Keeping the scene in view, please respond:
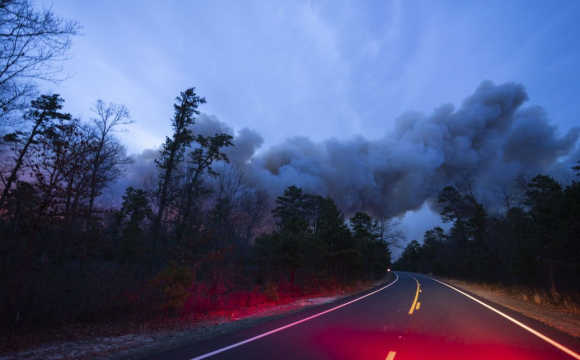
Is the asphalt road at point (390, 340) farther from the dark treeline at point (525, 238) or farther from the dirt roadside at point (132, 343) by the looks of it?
the dark treeline at point (525, 238)

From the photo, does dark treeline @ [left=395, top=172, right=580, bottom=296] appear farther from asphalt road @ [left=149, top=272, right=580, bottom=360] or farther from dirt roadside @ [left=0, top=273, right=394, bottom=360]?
dirt roadside @ [left=0, top=273, right=394, bottom=360]

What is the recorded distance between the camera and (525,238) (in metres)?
25.3

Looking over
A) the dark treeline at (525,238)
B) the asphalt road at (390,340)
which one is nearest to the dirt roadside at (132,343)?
the asphalt road at (390,340)

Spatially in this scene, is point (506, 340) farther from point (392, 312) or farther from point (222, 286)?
point (222, 286)

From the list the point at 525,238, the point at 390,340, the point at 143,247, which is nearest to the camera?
the point at 390,340

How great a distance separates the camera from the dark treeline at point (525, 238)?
18.4 meters

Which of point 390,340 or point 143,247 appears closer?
point 390,340

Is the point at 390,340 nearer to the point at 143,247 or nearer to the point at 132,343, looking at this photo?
the point at 132,343

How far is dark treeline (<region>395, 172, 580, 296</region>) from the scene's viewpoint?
18.4 m

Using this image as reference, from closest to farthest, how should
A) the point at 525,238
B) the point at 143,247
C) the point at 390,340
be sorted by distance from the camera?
1. the point at 390,340
2. the point at 143,247
3. the point at 525,238

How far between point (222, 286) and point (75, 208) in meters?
7.48

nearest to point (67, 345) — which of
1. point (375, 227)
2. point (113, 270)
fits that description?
point (113, 270)

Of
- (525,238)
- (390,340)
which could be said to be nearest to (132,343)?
(390,340)

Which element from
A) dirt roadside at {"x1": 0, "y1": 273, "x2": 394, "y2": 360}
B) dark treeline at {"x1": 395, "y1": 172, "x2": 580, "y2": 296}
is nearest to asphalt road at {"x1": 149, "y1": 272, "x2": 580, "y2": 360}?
dirt roadside at {"x1": 0, "y1": 273, "x2": 394, "y2": 360}
